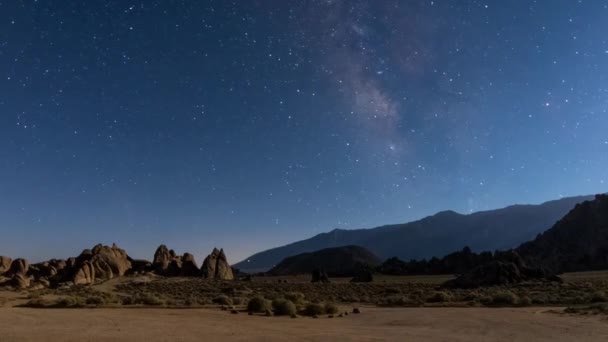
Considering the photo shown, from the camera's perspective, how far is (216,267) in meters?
90.8

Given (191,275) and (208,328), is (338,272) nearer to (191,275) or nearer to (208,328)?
(191,275)

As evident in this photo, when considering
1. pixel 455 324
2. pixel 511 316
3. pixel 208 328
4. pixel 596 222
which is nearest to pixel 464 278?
pixel 511 316

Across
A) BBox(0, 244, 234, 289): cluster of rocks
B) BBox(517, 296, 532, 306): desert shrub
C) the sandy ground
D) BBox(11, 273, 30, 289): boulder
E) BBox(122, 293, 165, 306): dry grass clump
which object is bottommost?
BBox(517, 296, 532, 306): desert shrub

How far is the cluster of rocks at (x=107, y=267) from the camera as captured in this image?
253ft

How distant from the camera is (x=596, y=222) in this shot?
449 ft

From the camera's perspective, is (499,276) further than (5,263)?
No

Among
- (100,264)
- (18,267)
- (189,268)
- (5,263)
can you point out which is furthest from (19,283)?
(189,268)

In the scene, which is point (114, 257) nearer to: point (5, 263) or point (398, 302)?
point (5, 263)

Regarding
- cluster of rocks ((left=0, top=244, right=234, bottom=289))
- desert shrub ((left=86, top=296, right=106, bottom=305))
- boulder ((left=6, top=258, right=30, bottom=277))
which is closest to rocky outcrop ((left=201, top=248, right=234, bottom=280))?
cluster of rocks ((left=0, top=244, right=234, bottom=289))

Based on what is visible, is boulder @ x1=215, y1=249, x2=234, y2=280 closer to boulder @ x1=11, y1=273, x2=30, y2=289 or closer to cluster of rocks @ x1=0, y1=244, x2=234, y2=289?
cluster of rocks @ x1=0, y1=244, x2=234, y2=289

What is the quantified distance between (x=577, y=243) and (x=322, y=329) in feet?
461

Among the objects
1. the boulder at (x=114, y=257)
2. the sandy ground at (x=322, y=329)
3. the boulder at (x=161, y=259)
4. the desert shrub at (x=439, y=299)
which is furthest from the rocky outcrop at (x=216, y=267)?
the sandy ground at (x=322, y=329)

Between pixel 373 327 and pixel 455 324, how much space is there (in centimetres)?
377

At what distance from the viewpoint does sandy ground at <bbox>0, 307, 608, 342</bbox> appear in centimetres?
1558
